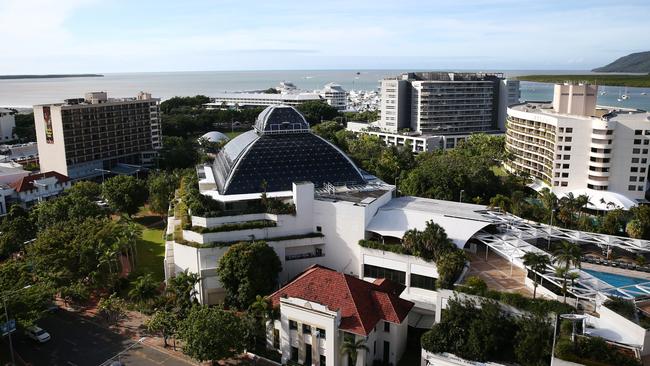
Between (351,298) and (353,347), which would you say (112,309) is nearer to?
(351,298)

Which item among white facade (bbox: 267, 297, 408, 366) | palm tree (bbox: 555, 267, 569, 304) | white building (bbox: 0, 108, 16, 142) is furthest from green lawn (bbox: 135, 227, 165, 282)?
white building (bbox: 0, 108, 16, 142)

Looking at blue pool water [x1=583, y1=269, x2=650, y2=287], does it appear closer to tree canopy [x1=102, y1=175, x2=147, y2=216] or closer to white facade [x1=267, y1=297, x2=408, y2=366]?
white facade [x1=267, y1=297, x2=408, y2=366]

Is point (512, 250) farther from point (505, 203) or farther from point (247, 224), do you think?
point (247, 224)

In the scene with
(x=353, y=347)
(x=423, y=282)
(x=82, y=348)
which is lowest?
(x=82, y=348)

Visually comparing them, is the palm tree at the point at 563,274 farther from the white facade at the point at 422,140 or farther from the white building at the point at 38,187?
the white facade at the point at 422,140

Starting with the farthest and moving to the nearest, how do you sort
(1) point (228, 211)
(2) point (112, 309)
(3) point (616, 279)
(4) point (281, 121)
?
(4) point (281, 121) < (1) point (228, 211) < (2) point (112, 309) < (3) point (616, 279)

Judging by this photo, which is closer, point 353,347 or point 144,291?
point 353,347

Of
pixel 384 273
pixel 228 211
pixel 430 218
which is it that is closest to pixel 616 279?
pixel 430 218

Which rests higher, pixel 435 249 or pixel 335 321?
pixel 435 249
